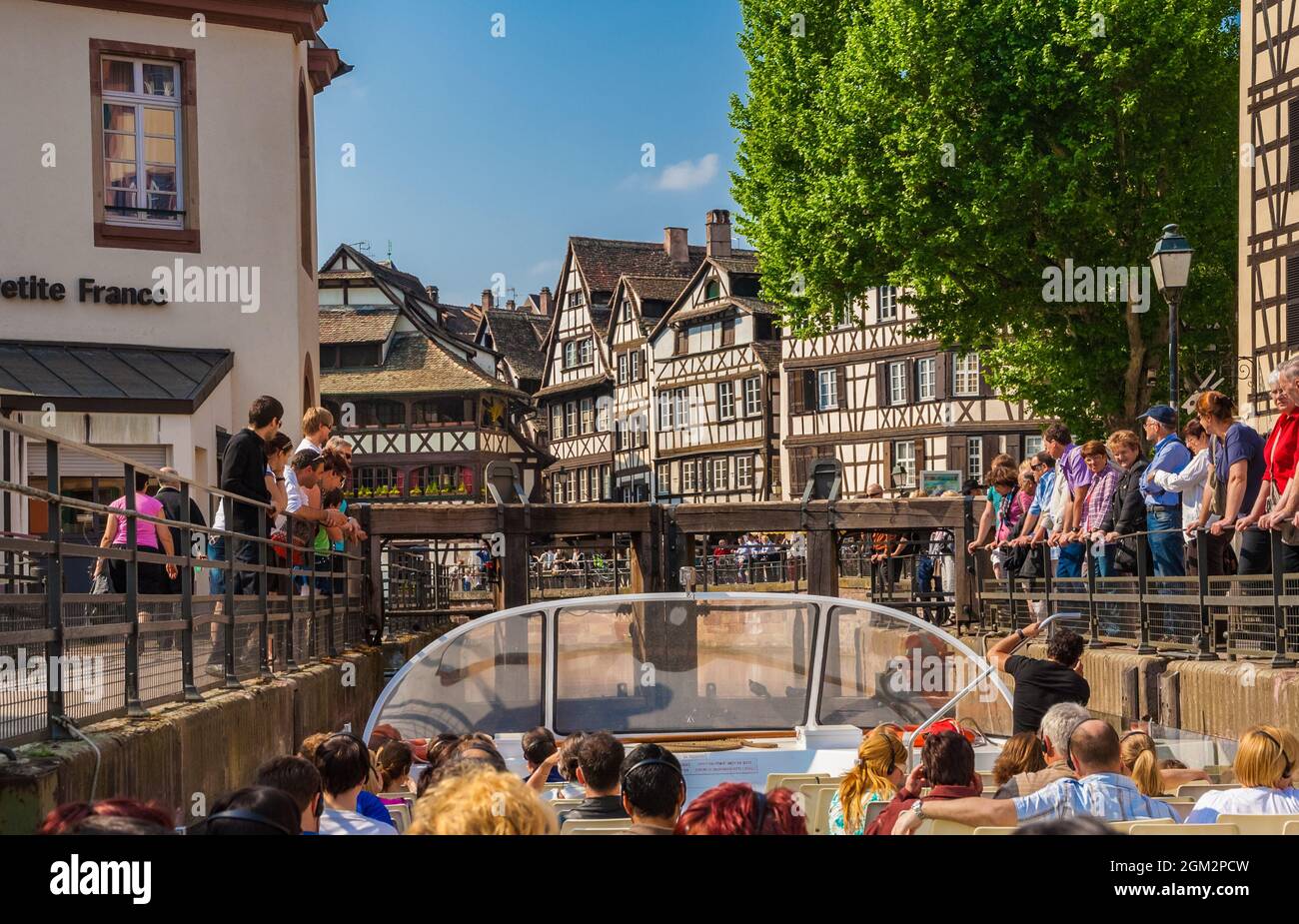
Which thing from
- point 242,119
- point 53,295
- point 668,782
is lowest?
point 668,782

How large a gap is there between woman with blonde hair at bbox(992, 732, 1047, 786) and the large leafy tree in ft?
73.1

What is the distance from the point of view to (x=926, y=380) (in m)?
53.2

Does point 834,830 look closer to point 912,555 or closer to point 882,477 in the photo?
point 912,555

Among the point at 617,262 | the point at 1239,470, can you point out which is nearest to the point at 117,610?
the point at 1239,470

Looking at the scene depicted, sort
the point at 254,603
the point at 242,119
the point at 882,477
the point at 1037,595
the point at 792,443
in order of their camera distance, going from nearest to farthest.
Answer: the point at 254,603 < the point at 1037,595 < the point at 242,119 < the point at 882,477 < the point at 792,443

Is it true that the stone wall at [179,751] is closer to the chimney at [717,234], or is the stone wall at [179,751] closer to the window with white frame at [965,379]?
the window with white frame at [965,379]

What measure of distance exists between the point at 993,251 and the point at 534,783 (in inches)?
898

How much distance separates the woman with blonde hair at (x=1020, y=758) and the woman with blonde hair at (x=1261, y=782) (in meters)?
1.13

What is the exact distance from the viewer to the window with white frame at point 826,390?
5709 cm

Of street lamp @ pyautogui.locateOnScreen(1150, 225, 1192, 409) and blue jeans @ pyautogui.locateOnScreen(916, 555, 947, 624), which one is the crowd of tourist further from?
blue jeans @ pyautogui.locateOnScreen(916, 555, 947, 624)

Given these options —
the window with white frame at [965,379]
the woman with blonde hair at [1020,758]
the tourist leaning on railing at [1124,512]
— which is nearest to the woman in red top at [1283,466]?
the tourist leaning on railing at [1124,512]

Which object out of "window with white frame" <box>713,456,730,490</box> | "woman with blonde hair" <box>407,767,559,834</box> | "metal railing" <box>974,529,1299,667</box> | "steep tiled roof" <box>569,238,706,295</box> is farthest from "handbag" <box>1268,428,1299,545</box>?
"steep tiled roof" <box>569,238,706,295</box>
